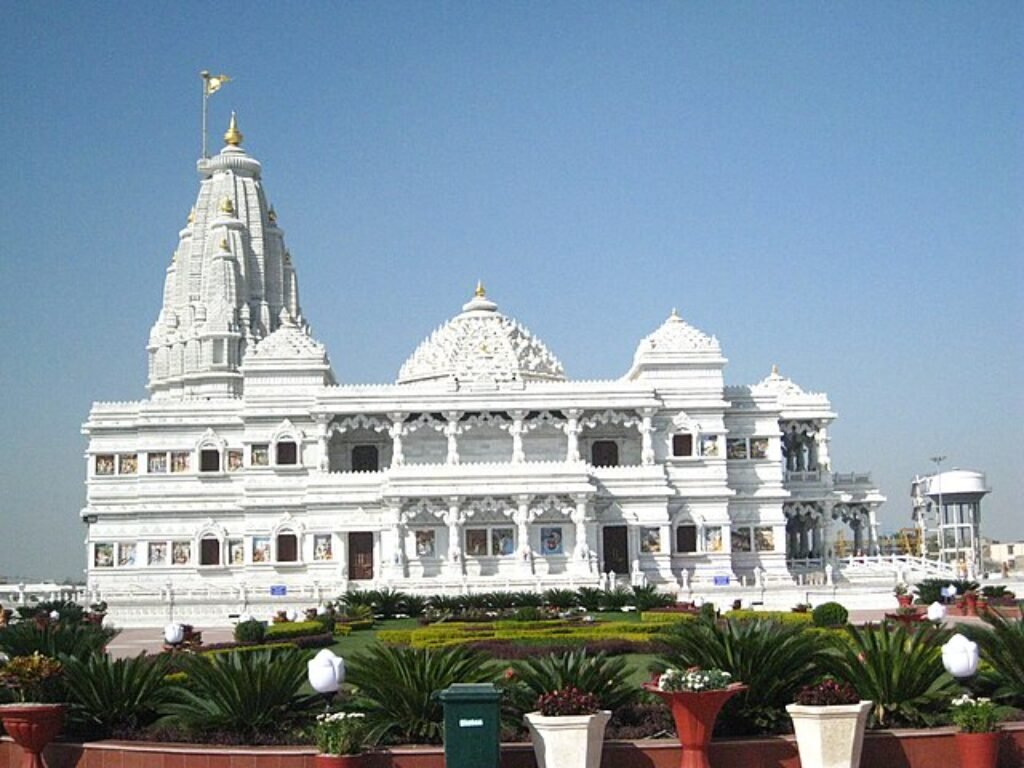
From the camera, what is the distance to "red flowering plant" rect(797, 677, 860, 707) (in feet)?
51.7

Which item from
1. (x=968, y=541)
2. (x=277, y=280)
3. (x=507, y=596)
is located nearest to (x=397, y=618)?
(x=507, y=596)

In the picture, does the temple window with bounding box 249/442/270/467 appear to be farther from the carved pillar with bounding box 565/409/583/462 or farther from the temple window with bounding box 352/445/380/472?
the carved pillar with bounding box 565/409/583/462

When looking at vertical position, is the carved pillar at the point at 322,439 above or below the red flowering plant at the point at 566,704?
above

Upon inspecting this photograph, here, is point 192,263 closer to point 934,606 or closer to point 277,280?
point 277,280

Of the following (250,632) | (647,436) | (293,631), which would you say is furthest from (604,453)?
(250,632)

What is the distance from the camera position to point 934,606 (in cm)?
2523

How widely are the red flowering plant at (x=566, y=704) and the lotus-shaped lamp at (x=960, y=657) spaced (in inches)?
171

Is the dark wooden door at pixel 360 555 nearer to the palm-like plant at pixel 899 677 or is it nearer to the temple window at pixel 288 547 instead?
the temple window at pixel 288 547

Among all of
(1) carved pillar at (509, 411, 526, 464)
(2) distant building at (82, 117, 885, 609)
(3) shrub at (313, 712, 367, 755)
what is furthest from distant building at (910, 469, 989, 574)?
(3) shrub at (313, 712, 367, 755)

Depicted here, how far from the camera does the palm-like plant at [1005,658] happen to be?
17.5m

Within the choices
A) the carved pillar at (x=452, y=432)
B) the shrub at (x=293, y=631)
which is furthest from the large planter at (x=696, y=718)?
the carved pillar at (x=452, y=432)

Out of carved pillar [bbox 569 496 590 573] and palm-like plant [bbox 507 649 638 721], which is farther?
carved pillar [bbox 569 496 590 573]

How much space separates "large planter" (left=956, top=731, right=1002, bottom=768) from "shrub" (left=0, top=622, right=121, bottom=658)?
13.0 metres

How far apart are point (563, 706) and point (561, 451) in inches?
1918
